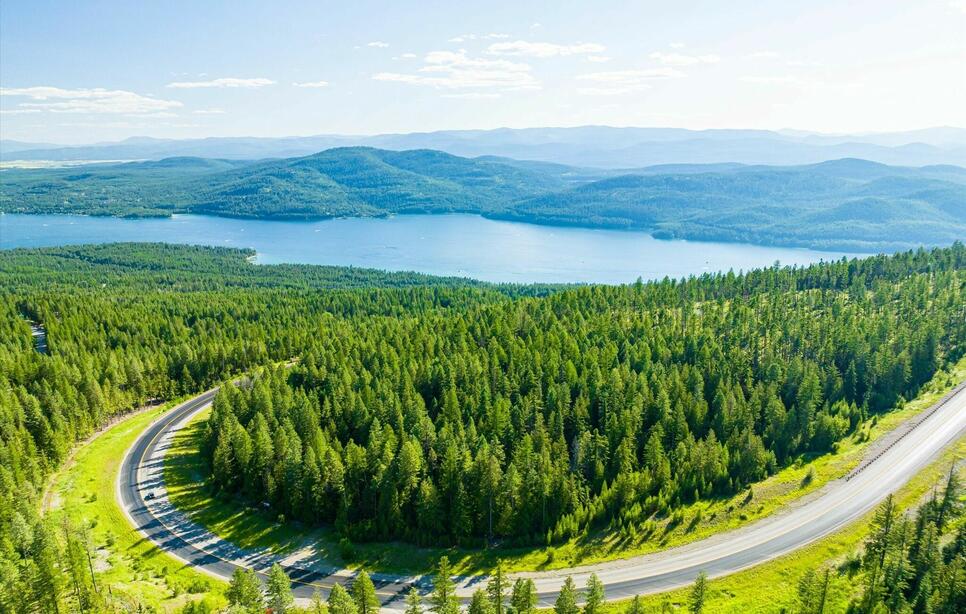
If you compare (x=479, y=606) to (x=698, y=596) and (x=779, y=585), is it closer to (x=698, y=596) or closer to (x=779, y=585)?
(x=698, y=596)

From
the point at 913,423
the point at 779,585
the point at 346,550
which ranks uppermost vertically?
the point at 913,423

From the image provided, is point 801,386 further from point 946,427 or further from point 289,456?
point 289,456

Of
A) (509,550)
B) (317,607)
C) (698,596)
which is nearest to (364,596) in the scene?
(317,607)

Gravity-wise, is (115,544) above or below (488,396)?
below

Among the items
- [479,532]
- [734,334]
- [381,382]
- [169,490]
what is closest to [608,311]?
[734,334]

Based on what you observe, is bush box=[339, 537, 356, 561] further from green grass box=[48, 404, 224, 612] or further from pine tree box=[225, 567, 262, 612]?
pine tree box=[225, 567, 262, 612]

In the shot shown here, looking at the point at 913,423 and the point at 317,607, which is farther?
the point at 913,423
